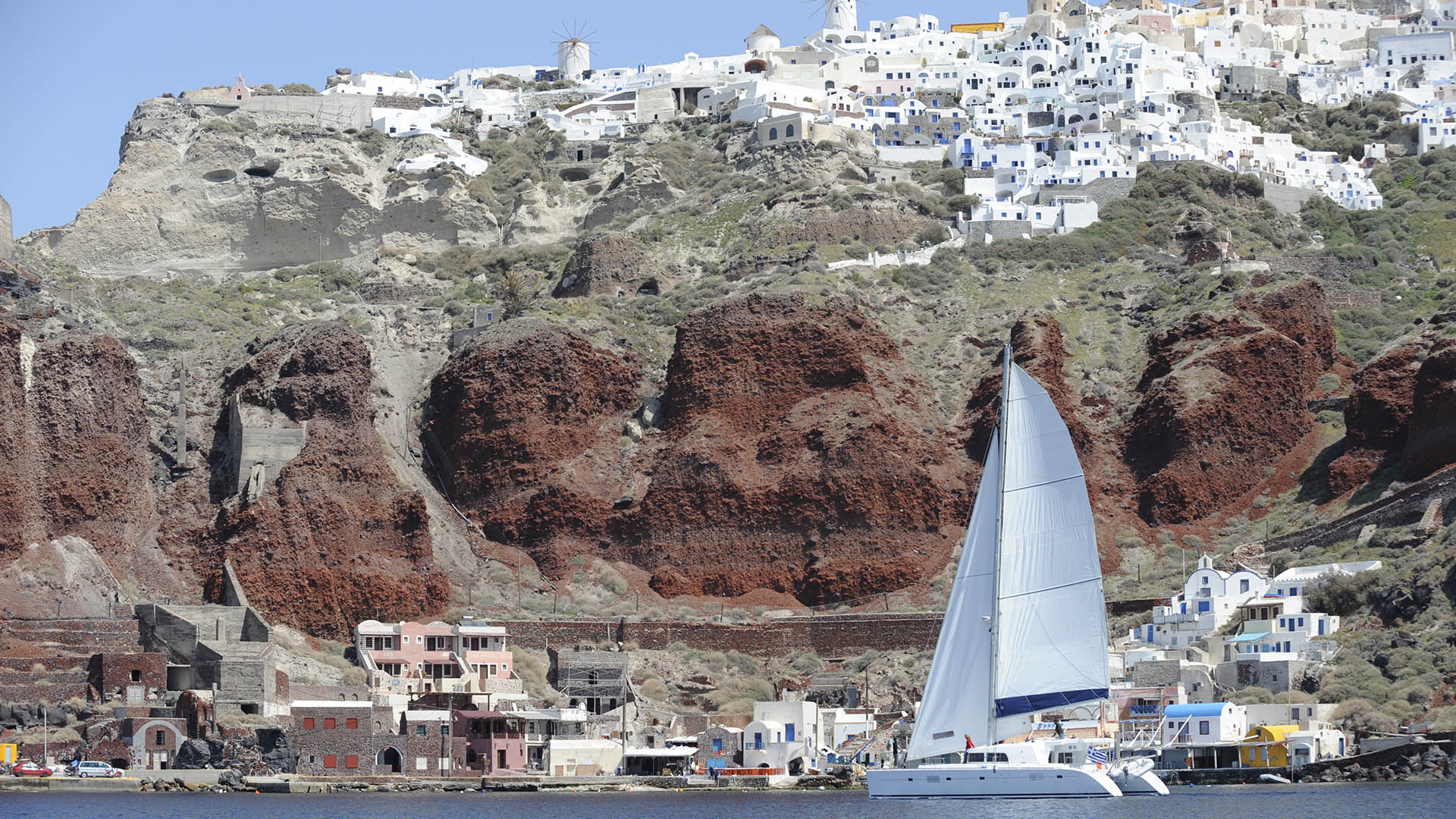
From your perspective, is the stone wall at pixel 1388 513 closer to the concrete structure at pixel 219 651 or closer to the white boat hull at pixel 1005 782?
the white boat hull at pixel 1005 782

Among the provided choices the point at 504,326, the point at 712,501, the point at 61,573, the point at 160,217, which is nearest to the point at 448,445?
the point at 504,326

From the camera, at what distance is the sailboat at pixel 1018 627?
2505 inches

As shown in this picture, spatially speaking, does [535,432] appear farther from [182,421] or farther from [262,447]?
[182,421]

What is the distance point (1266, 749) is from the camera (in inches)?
3108

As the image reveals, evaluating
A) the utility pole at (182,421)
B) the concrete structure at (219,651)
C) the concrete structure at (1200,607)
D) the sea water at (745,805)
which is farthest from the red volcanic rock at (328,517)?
the concrete structure at (1200,607)

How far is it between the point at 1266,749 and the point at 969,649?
59.3ft

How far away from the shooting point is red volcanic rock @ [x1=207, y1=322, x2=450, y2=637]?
92.1m

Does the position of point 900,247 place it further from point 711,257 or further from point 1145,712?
point 1145,712

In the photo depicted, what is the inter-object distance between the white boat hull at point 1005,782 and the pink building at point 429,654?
26.4 m

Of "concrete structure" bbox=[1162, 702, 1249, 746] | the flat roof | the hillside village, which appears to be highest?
the hillside village

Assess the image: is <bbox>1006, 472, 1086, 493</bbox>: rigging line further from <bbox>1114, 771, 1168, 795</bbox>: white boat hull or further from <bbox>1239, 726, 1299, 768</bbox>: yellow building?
<bbox>1239, 726, 1299, 768</bbox>: yellow building

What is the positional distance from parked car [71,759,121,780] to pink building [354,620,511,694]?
38.1 ft

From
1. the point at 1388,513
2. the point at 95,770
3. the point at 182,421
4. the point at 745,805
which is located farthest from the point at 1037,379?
the point at 95,770

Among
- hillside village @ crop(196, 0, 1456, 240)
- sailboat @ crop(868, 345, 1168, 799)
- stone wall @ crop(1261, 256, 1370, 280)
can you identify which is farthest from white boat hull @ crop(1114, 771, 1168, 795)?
hillside village @ crop(196, 0, 1456, 240)
